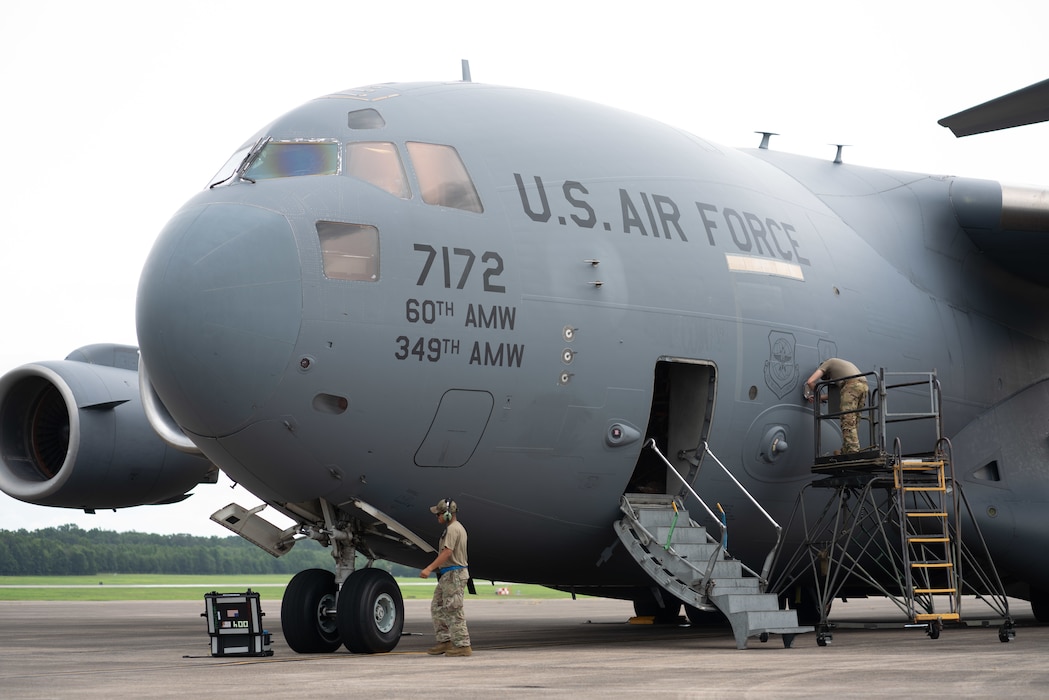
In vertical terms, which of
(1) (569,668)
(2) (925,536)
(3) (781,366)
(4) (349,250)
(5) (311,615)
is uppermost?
(4) (349,250)

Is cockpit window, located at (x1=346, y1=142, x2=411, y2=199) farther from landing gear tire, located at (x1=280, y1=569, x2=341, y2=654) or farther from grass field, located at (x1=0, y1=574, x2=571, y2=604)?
grass field, located at (x1=0, y1=574, x2=571, y2=604)

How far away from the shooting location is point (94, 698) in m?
6.73

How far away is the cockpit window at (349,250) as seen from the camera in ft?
30.8

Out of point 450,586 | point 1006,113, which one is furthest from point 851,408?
point 450,586

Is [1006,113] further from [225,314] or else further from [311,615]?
[311,615]

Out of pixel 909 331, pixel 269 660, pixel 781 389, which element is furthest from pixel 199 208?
pixel 909 331

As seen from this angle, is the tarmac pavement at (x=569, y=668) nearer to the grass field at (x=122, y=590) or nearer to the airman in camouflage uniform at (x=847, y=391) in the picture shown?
the airman in camouflage uniform at (x=847, y=391)

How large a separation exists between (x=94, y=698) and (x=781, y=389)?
6.92 m

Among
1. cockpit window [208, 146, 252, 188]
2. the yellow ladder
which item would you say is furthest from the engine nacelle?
the yellow ladder

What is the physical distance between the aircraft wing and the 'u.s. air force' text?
1.79 metres

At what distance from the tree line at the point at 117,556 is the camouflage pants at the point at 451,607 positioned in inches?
670

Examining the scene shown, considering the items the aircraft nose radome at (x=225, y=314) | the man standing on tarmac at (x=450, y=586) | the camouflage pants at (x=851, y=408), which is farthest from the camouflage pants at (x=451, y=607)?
the camouflage pants at (x=851, y=408)

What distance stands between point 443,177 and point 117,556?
110ft

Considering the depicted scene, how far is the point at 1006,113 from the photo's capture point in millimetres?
11742
